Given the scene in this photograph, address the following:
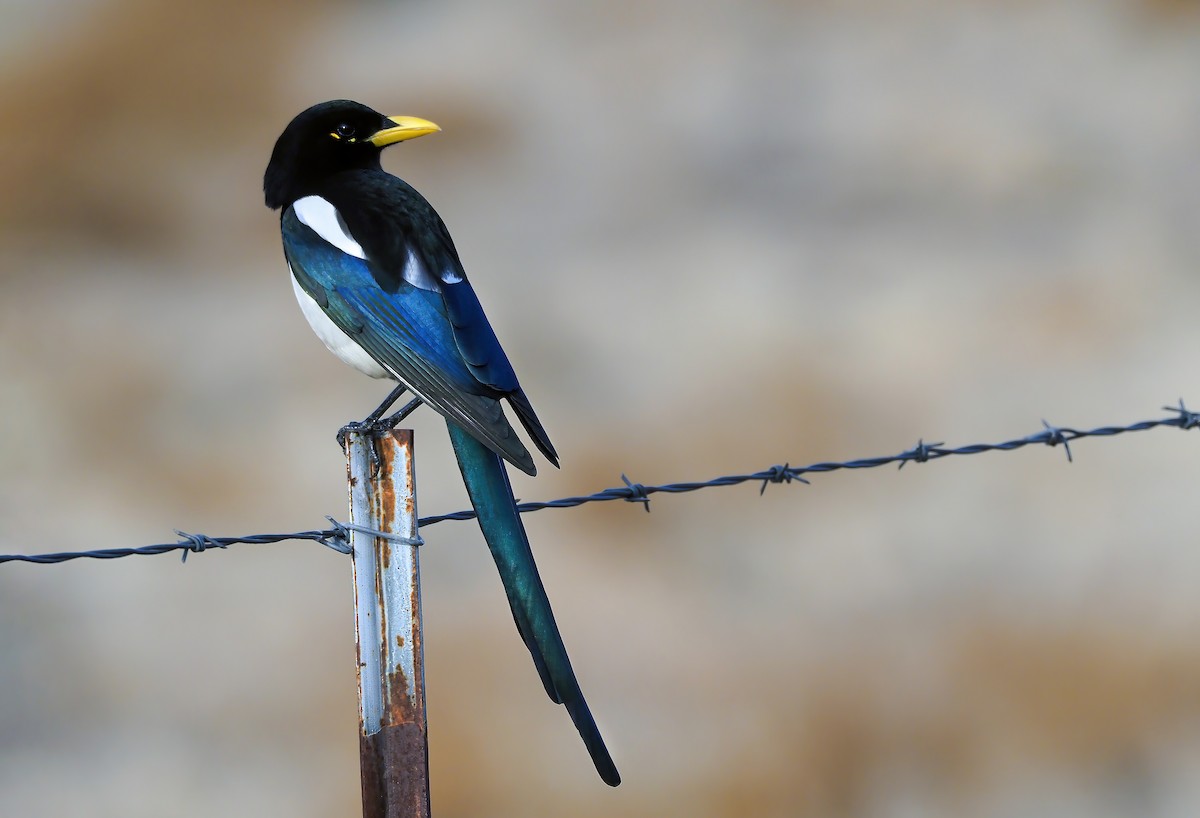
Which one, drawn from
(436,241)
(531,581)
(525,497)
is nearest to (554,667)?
(531,581)

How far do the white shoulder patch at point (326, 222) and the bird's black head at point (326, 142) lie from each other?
0.09 m

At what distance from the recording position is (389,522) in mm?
1847

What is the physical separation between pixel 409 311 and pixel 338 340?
0.20 meters

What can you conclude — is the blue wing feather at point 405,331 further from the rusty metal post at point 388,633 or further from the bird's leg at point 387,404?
the rusty metal post at point 388,633

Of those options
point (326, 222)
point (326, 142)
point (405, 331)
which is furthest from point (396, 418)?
point (326, 142)

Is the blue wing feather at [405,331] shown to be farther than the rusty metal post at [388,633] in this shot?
Yes

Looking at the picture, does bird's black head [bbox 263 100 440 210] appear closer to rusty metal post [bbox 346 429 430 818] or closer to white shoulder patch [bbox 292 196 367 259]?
white shoulder patch [bbox 292 196 367 259]

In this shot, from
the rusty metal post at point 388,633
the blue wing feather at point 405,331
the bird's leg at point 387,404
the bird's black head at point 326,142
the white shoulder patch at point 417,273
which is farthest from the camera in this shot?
the bird's black head at point 326,142

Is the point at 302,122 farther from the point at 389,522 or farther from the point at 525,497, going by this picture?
the point at 525,497

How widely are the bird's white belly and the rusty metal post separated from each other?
48 centimetres

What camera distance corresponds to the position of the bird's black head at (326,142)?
8.82 feet

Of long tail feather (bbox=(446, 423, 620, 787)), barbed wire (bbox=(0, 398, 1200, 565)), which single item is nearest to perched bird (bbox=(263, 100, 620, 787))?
long tail feather (bbox=(446, 423, 620, 787))

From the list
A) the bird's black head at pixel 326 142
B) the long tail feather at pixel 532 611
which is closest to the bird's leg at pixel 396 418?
the long tail feather at pixel 532 611

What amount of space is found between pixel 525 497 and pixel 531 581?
4.82 metres
